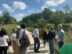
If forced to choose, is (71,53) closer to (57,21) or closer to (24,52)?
(24,52)

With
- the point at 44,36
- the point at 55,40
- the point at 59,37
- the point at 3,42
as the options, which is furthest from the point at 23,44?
the point at 44,36

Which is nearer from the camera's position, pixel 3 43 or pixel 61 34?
pixel 3 43

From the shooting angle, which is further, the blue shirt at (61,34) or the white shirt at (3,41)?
the blue shirt at (61,34)

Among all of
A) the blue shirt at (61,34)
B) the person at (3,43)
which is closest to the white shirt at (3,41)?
the person at (3,43)

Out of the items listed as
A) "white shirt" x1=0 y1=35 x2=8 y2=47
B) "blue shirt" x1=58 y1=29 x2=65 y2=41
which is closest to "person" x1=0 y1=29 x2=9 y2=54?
"white shirt" x1=0 y1=35 x2=8 y2=47

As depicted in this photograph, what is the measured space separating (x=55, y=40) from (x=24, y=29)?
2261 millimetres

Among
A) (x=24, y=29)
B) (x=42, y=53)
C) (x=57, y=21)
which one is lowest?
(x=42, y=53)

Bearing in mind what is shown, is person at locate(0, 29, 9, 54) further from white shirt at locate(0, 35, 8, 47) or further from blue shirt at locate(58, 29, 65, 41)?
blue shirt at locate(58, 29, 65, 41)

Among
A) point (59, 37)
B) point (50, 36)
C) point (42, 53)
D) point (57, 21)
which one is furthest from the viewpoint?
point (57, 21)

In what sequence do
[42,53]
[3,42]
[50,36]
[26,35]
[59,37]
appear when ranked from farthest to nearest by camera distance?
1. [42,53]
2. [50,36]
3. [59,37]
4. [3,42]
5. [26,35]

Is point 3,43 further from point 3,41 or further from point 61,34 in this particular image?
point 61,34

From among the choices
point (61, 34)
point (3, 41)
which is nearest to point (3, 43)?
point (3, 41)

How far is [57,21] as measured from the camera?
22891 mm

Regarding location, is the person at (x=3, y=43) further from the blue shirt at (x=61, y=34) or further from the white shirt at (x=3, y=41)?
the blue shirt at (x=61, y=34)
